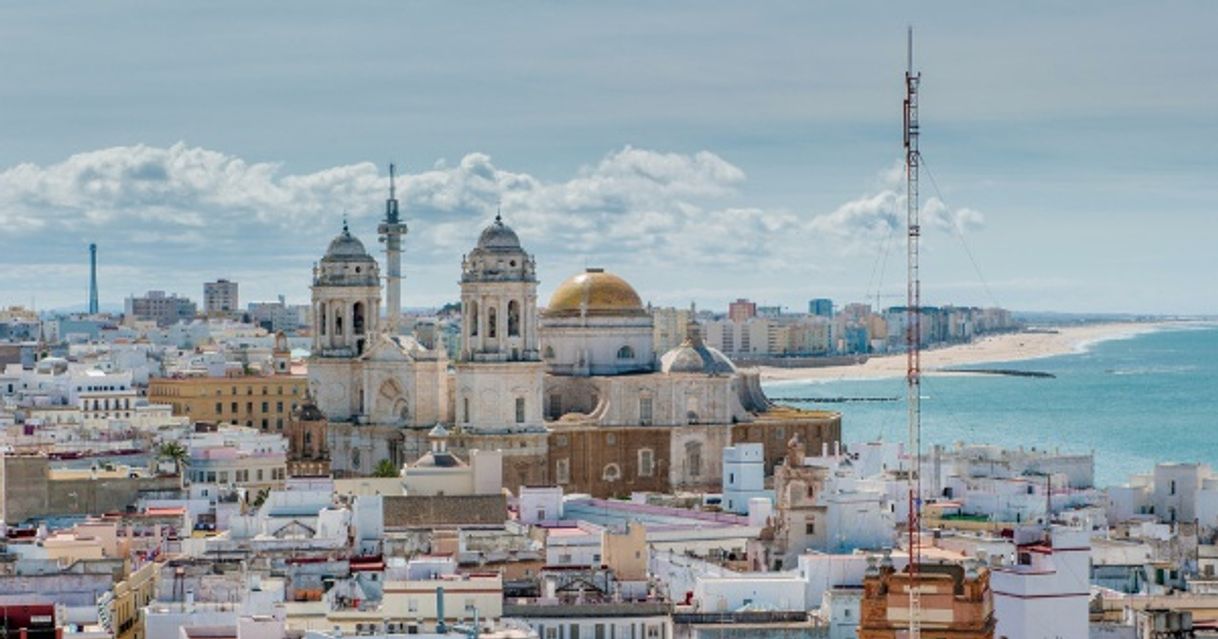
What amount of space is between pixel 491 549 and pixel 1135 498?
15.7 meters

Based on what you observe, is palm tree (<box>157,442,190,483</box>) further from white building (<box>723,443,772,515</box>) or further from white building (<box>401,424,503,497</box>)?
white building (<box>723,443,772,515</box>)

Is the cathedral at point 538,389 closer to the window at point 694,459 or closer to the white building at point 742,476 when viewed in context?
the window at point 694,459

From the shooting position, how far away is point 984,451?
60000mm

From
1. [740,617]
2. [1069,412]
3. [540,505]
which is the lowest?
[740,617]

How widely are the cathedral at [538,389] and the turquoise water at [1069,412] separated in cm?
1417

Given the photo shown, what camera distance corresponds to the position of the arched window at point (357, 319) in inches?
2628

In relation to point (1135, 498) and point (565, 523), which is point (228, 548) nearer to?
point (565, 523)

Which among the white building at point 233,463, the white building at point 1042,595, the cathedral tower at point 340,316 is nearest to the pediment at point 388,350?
the cathedral tower at point 340,316

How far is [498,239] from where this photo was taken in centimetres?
5953

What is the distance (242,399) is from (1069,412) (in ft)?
196

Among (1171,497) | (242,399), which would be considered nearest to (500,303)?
(1171,497)

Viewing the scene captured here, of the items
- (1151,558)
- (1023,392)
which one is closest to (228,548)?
(1151,558)

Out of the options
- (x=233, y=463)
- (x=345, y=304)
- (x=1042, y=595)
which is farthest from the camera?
(x=345, y=304)

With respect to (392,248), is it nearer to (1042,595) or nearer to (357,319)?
(357,319)
